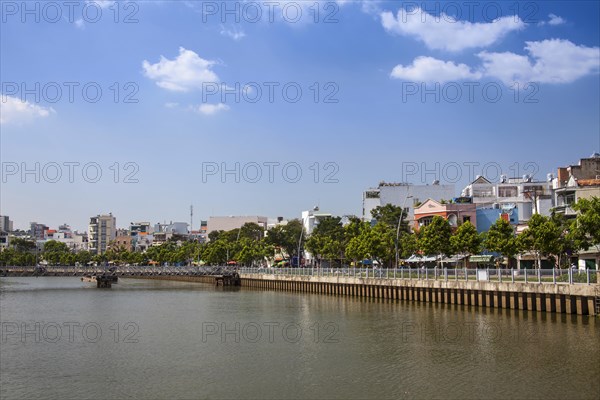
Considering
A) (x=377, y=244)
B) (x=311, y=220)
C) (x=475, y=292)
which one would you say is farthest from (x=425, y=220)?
(x=311, y=220)

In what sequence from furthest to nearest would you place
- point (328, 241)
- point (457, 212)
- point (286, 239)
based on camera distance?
point (286, 239) < point (328, 241) < point (457, 212)

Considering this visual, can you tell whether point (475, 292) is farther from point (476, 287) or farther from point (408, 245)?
point (408, 245)

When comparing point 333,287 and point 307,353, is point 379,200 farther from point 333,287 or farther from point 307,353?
point 307,353

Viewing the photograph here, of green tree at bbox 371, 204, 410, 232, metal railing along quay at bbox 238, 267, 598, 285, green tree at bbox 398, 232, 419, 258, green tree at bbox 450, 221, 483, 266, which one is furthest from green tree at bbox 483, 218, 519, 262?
green tree at bbox 371, 204, 410, 232

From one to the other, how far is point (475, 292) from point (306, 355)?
2686 centimetres

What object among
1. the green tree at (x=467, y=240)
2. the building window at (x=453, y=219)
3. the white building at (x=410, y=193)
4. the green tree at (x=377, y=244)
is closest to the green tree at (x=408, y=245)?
the green tree at (x=377, y=244)

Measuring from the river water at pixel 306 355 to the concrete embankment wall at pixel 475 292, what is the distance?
4.69ft

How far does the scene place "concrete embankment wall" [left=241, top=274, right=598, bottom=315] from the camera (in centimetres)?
4806

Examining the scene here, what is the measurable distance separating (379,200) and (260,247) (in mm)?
29737

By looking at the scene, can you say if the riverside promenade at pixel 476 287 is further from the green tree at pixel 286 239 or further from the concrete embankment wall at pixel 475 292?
the green tree at pixel 286 239

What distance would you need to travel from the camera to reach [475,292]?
58562 mm

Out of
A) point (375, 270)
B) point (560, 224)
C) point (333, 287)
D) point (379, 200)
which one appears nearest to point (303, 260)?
point (379, 200)

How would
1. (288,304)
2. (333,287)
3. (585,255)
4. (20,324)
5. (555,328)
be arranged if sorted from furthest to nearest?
(333,287) < (288,304) < (585,255) < (20,324) < (555,328)

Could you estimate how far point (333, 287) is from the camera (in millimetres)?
86062
